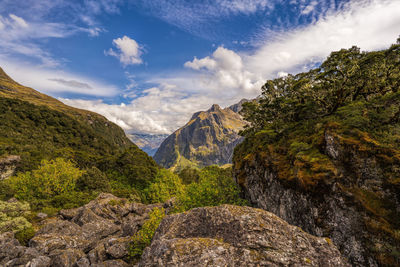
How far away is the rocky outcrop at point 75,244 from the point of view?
58.6 ft

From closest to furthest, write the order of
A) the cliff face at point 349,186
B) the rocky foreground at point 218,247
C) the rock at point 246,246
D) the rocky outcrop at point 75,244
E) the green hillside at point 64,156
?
the rock at point 246,246
the rocky foreground at point 218,247
the cliff face at point 349,186
the rocky outcrop at point 75,244
the green hillside at point 64,156

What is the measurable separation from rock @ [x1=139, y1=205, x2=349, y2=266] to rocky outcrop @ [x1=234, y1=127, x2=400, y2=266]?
417 centimetres

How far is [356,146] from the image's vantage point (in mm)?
14703

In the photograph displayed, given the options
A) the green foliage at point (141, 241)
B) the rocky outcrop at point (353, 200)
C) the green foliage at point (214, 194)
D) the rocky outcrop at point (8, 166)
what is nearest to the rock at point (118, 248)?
the green foliage at point (141, 241)

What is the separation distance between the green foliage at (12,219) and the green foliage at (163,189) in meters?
33.3

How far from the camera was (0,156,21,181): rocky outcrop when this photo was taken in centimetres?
5381

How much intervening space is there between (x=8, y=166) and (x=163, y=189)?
172 ft

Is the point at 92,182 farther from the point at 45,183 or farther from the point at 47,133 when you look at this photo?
the point at 47,133

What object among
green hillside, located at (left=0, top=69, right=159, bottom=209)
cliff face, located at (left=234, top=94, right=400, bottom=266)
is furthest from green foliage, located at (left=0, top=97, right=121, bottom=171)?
cliff face, located at (left=234, top=94, right=400, bottom=266)

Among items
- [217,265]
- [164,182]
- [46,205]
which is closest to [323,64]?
[217,265]

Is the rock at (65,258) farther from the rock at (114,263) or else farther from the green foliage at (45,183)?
the green foliage at (45,183)

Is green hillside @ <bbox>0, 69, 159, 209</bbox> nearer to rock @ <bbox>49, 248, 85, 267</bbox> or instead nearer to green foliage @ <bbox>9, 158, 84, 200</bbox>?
green foliage @ <bbox>9, 158, 84, 200</bbox>

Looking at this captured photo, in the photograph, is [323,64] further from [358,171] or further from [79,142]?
[79,142]

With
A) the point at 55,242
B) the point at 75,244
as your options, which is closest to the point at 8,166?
the point at 55,242
